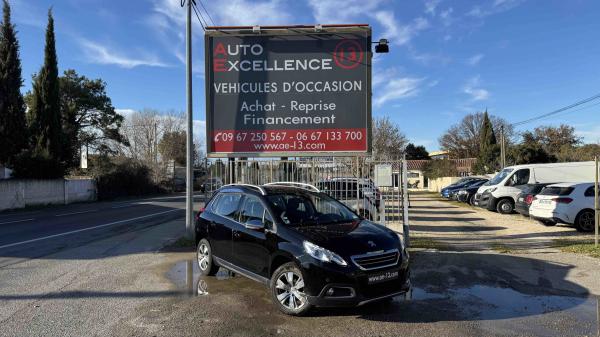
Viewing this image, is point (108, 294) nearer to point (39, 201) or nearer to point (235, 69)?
point (235, 69)

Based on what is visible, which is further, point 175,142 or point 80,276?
point 175,142

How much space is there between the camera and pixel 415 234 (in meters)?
12.7

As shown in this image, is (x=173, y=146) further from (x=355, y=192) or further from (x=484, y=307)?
(x=484, y=307)

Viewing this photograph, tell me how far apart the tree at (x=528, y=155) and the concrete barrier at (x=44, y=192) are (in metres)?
36.5

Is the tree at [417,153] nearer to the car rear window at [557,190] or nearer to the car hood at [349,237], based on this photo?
the car rear window at [557,190]

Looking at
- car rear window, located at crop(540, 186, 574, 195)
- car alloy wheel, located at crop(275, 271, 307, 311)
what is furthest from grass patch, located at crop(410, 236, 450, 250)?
car alloy wheel, located at crop(275, 271, 307, 311)

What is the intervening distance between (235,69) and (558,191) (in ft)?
33.4

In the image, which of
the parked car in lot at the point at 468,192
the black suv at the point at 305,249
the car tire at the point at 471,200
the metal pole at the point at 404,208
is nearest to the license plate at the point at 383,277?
the black suv at the point at 305,249

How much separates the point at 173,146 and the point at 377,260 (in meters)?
51.7

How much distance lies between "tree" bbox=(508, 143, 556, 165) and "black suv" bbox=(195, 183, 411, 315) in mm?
37837

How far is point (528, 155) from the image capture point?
1540 inches

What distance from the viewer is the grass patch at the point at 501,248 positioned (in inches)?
376

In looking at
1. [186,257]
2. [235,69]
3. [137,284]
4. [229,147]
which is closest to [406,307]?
[137,284]

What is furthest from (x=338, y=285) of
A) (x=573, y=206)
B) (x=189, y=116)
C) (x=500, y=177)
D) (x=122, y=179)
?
(x=122, y=179)
